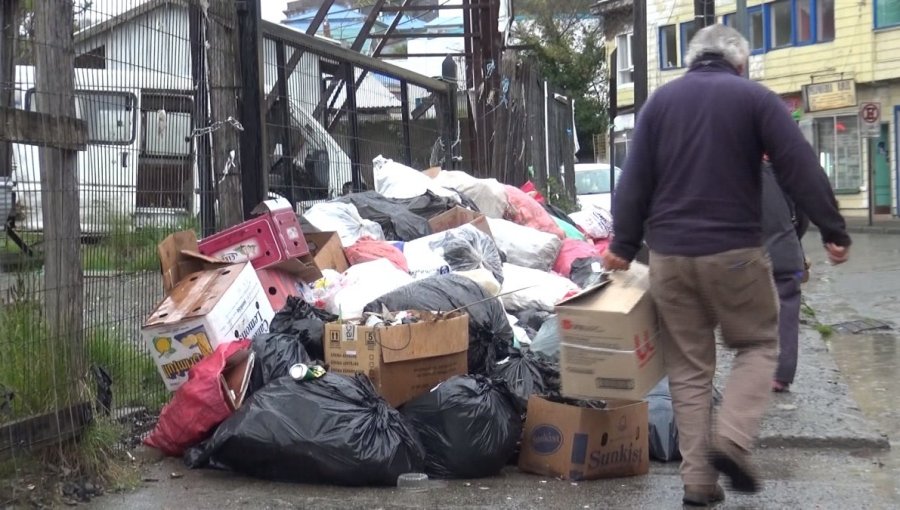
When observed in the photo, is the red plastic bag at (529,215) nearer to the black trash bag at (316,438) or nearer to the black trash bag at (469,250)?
the black trash bag at (469,250)

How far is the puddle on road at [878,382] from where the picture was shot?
4820 mm

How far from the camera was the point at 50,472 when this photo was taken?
425 centimetres

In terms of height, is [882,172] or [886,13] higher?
[886,13]

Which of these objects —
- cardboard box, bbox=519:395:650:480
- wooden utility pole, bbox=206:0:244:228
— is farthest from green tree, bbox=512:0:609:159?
cardboard box, bbox=519:395:650:480

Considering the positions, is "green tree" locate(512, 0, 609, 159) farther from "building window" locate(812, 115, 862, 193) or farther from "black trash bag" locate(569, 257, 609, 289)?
"black trash bag" locate(569, 257, 609, 289)

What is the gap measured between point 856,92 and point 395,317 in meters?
27.4

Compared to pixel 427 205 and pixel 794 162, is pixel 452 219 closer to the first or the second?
pixel 427 205

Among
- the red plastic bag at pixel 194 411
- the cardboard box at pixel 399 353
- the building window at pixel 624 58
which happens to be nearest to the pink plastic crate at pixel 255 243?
the cardboard box at pixel 399 353

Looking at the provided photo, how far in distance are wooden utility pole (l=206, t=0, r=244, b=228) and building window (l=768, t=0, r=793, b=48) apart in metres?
27.8

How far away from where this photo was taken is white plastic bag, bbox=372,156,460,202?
9000 millimetres

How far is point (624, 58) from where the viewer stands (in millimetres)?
38625

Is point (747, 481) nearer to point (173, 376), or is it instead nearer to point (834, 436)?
point (834, 436)

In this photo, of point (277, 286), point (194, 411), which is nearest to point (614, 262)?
point (194, 411)

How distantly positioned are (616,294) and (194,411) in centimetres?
189
